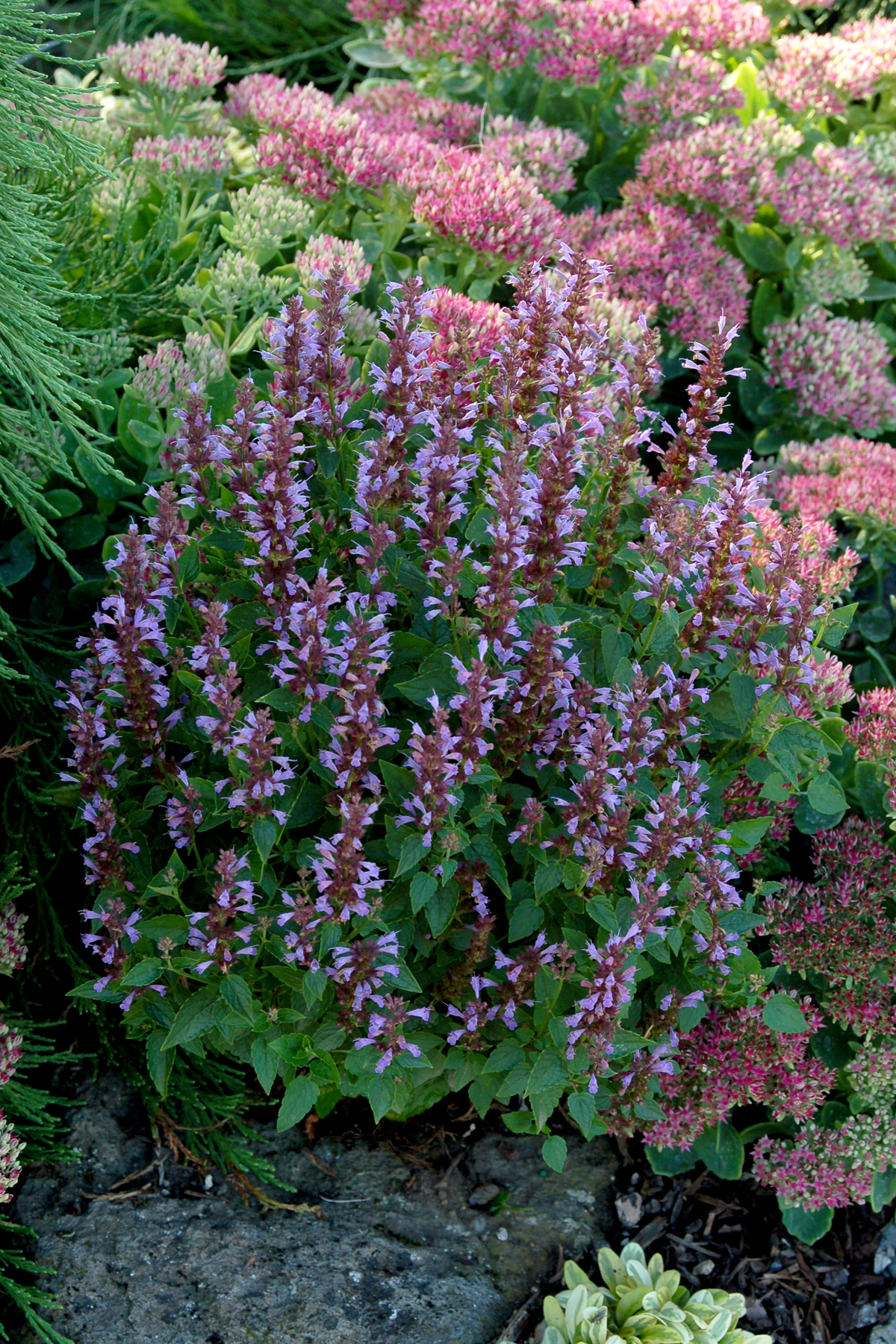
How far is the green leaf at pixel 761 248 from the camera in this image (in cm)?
326

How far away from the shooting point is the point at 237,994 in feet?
5.26

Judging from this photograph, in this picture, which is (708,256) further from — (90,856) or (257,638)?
(90,856)

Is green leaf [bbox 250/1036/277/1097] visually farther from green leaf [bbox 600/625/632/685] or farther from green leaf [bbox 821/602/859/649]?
green leaf [bbox 821/602/859/649]

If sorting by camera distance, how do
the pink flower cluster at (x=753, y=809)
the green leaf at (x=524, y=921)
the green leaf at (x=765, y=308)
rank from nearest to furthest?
1. the green leaf at (x=524, y=921)
2. the pink flower cluster at (x=753, y=809)
3. the green leaf at (x=765, y=308)

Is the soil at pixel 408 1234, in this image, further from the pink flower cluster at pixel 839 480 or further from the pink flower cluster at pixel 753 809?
the pink flower cluster at pixel 839 480

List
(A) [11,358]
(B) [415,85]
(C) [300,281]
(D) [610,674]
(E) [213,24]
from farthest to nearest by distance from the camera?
(E) [213,24] < (B) [415,85] < (C) [300,281] < (A) [11,358] < (D) [610,674]

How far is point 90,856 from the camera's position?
1869mm

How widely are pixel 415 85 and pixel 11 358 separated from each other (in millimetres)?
2171

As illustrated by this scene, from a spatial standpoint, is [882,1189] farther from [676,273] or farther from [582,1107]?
[676,273]

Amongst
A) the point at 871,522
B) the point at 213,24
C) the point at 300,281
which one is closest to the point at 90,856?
the point at 300,281

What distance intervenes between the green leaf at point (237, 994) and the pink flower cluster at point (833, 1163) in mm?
1065

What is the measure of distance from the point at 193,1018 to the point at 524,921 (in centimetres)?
49

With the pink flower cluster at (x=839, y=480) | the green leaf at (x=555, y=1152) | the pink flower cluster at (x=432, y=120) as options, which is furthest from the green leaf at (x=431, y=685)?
the pink flower cluster at (x=432, y=120)

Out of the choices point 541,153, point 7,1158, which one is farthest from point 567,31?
point 7,1158
